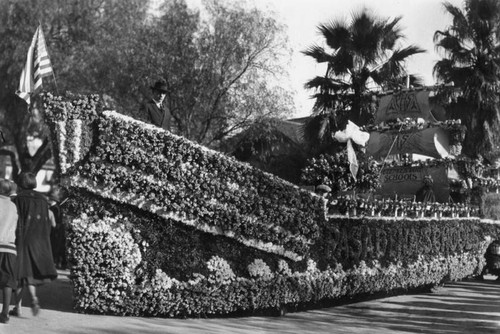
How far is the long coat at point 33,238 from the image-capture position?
7.38 m

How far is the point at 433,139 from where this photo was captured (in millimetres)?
20266

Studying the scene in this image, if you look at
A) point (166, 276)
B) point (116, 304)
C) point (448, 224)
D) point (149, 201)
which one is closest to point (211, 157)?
point (149, 201)

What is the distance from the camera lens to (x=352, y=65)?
21.9m

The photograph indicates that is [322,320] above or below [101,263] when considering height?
below

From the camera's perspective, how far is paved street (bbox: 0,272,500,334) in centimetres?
752

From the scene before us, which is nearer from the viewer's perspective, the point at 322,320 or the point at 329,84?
the point at 322,320

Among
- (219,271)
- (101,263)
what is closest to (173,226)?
(219,271)

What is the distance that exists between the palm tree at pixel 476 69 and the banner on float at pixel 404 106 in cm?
149

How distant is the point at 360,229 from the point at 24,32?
20.0m

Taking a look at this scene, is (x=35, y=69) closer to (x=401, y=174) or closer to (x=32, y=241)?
(x=32, y=241)

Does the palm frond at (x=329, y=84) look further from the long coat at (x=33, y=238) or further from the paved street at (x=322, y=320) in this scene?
the long coat at (x=33, y=238)

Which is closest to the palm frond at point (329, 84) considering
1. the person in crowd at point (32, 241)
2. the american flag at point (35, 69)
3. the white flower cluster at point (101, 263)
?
the american flag at point (35, 69)

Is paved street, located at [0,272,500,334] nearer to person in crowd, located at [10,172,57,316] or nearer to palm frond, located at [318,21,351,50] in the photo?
person in crowd, located at [10,172,57,316]

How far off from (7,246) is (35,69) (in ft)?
12.2
